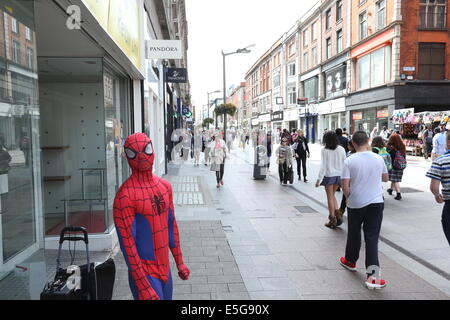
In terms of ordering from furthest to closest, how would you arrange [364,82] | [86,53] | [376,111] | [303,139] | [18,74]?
[364,82], [376,111], [303,139], [86,53], [18,74]

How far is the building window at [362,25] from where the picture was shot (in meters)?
32.7

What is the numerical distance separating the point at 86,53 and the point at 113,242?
9.20ft

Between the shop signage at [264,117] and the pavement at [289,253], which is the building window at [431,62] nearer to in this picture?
the pavement at [289,253]

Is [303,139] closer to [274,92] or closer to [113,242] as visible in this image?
[113,242]

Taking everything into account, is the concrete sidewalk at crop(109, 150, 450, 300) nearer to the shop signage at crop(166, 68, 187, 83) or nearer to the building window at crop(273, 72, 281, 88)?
the shop signage at crop(166, 68, 187, 83)

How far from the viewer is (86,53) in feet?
18.0

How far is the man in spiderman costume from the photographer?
95.4 inches

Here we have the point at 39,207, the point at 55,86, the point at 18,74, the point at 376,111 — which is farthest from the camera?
the point at 376,111

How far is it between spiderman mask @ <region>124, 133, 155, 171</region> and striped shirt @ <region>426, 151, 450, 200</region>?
10.5ft

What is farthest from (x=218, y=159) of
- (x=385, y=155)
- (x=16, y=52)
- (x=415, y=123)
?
(x=415, y=123)

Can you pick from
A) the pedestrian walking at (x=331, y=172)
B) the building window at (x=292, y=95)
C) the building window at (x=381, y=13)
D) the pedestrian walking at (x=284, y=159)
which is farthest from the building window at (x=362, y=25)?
the pedestrian walking at (x=331, y=172)

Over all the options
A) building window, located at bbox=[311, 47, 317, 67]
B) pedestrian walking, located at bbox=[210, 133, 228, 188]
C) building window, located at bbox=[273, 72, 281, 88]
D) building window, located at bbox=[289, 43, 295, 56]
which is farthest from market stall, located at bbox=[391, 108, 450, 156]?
building window, located at bbox=[273, 72, 281, 88]

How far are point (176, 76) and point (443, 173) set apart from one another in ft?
44.4

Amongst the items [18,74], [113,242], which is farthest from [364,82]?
[18,74]
